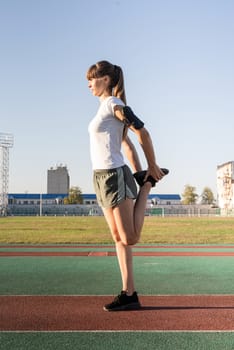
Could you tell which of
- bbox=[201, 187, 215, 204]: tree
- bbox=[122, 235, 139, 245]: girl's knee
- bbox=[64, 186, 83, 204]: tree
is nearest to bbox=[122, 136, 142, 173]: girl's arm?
bbox=[122, 235, 139, 245]: girl's knee

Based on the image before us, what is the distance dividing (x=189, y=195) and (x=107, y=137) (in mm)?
107503


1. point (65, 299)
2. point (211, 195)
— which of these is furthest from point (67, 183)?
point (65, 299)

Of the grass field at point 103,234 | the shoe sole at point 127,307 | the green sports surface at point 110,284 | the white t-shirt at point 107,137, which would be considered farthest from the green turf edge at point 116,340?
the grass field at point 103,234

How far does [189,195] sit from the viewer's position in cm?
10912

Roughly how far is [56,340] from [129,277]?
1037mm

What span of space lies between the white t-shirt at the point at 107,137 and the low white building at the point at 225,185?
305 ft

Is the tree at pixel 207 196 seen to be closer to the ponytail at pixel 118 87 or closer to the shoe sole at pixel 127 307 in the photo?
the shoe sole at pixel 127 307

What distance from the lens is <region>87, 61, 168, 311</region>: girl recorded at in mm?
3357

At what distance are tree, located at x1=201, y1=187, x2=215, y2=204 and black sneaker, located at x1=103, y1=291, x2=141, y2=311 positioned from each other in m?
117

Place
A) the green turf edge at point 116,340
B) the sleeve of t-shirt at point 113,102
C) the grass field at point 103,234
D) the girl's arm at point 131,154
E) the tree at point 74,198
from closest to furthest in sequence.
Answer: the green turf edge at point 116,340 < the sleeve of t-shirt at point 113,102 < the girl's arm at point 131,154 < the grass field at point 103,234 < the tree at point 74,198

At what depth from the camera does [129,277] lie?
3.71 metres

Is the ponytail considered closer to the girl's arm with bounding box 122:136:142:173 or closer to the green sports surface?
the girl's arm with bounding box 122:136:142:173

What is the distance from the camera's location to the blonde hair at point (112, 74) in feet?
12.0

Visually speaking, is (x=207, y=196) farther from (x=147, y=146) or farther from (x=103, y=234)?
(x=147, y=146)
